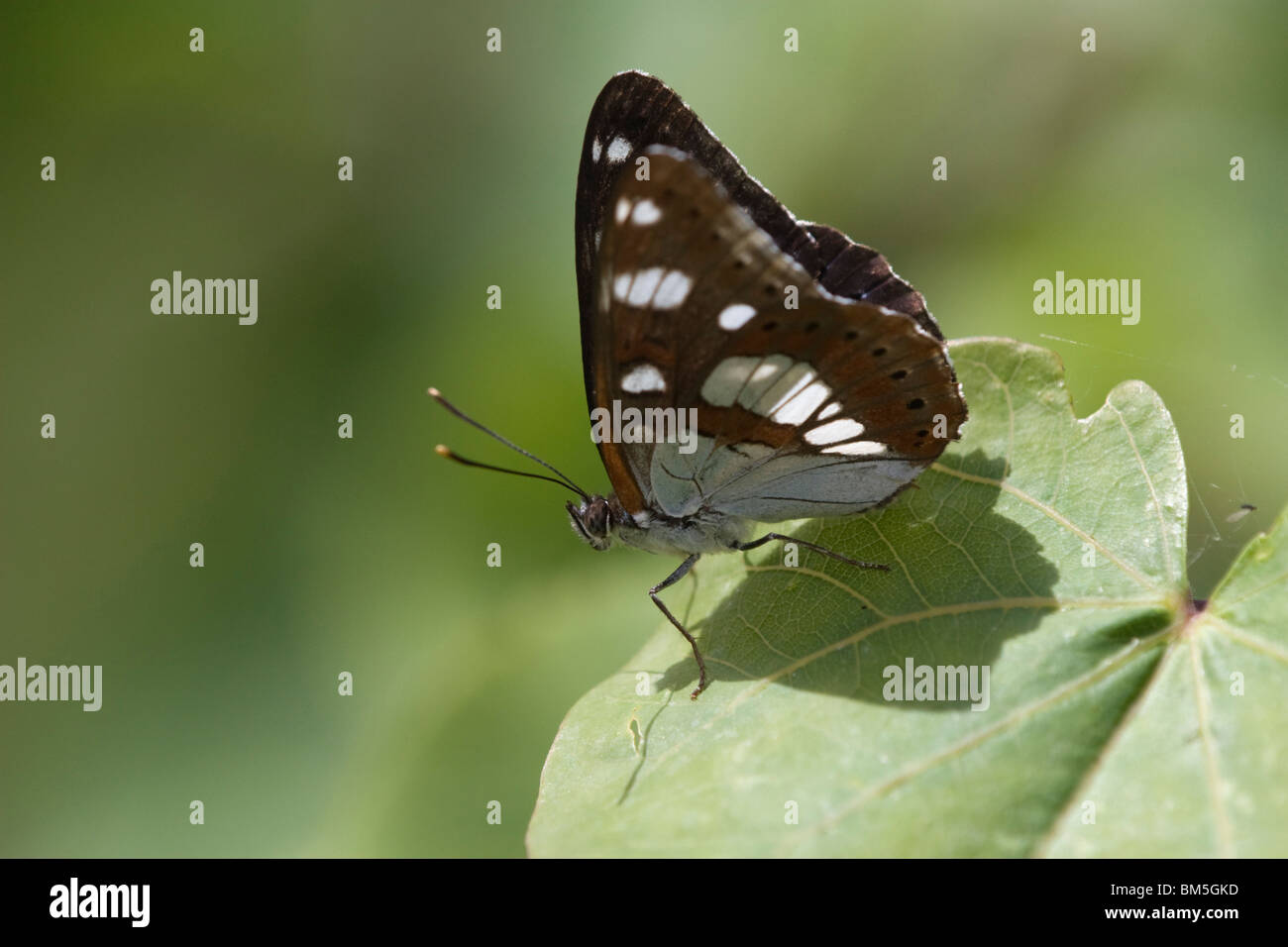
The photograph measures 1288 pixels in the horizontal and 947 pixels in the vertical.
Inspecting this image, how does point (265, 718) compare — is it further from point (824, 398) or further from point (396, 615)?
point (824, 398)

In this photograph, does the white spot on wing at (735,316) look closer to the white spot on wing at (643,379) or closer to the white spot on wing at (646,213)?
the white spot on wing at (643,379)

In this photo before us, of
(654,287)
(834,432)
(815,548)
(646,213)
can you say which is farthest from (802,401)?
(646,213)

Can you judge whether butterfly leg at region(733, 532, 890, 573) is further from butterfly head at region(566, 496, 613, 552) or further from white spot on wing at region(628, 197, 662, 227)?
white spot on wing at region(628, 197, 662, 227)

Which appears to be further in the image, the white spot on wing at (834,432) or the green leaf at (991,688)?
the white spot on wing at (834,432)

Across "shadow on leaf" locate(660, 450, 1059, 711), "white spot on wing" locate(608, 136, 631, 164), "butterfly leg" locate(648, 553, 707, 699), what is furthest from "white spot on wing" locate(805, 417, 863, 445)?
"white spot on wing" locate(608, 136, 631, 164)

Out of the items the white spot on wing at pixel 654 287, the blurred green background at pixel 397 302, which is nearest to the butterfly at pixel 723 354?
the white spot on wing at pixel 654 287

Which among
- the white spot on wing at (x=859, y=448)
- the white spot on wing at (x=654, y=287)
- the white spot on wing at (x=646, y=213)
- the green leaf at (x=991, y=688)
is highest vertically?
the white spot on wing at (x=646, y=213)

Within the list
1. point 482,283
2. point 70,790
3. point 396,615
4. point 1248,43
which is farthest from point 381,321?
point 1248,43
